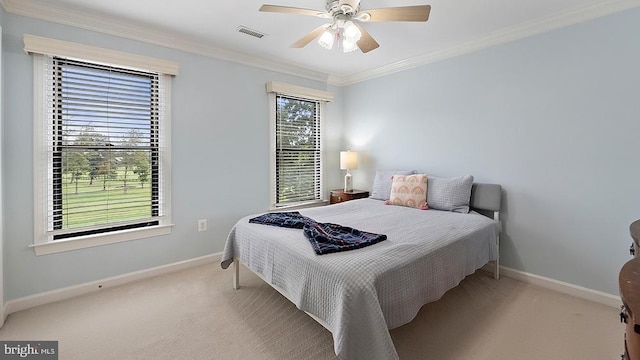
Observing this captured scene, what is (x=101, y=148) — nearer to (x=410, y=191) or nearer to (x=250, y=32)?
(x=250, y=32)

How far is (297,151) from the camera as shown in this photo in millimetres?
4117

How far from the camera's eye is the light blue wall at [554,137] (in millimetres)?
2273

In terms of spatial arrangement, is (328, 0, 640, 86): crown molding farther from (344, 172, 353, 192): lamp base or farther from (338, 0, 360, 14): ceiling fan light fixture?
(338, 0, 360, 14): ceiling fan light fixture

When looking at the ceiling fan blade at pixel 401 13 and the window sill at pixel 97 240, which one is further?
the window sill at pixel 97 240

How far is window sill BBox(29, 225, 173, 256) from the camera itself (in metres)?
2.35

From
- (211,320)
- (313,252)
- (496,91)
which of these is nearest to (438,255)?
(313,252)

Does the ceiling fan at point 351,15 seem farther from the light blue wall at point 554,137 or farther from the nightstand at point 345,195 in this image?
the nightstand at point 345,195

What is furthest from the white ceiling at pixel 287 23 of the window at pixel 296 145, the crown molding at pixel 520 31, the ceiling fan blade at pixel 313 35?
the window at pixel 296 145

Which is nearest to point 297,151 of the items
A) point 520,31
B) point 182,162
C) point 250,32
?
point 182,162

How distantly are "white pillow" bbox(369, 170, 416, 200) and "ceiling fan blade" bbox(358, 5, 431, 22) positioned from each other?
200cm

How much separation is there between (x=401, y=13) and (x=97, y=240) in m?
3.15

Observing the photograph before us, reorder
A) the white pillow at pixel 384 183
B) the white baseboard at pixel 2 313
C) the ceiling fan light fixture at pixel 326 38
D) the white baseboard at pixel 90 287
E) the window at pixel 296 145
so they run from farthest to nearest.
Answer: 1. the window at pixel 296 145
2. the white pillow at pixel 384 183
3. the white baseboard at pixel 90 287
4. the ceiling fan light fixture at pixel 326 38
5. the white baseboard at pixel 2 313

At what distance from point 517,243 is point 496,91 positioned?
1574mm

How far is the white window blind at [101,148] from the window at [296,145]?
4.59 feet
